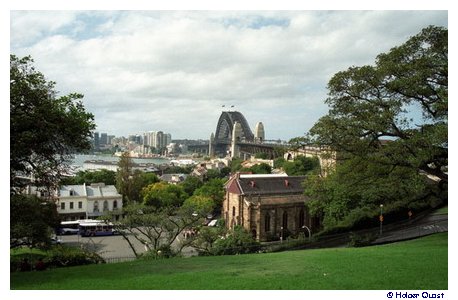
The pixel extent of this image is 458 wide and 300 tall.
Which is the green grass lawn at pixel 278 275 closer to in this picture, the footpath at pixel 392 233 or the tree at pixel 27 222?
the tree at pixel 27 222

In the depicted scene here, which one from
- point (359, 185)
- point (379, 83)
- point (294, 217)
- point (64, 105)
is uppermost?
point (379, 83)

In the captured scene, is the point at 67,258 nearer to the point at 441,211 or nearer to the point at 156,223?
the point at 156,223

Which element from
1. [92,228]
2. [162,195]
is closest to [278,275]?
[92,228]

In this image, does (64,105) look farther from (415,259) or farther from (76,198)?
(76,198)

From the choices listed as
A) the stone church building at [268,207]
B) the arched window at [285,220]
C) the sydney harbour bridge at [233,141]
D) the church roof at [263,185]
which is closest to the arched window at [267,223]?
the stone church building at [268,207]

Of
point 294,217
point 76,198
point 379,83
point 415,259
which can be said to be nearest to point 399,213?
point 294,217

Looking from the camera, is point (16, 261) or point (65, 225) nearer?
point (16, 261)
